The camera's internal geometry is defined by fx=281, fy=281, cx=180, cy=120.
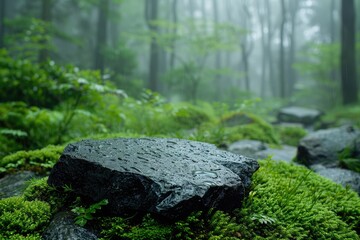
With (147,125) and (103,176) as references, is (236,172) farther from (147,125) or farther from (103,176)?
(147,125)

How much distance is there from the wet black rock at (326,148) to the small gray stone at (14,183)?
12.2 feet

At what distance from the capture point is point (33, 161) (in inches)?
126

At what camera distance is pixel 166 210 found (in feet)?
6.09

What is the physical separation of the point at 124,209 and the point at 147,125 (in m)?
3.12

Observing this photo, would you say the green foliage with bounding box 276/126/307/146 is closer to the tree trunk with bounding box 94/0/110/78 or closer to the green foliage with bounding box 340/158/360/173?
the green foliage with bounding box 340/158/360/173

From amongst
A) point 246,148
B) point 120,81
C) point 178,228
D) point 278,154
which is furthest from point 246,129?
point 120,81

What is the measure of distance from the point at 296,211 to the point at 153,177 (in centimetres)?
124

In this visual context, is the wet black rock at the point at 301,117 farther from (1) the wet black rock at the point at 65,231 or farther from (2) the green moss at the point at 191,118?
(1) the wet black rock at the point at 65,231

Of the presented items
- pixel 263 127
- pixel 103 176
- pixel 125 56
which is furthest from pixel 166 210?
pixel 125 56

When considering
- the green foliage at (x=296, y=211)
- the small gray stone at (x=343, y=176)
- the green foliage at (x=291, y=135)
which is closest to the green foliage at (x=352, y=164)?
the small gray stone at (x=343, y=176)

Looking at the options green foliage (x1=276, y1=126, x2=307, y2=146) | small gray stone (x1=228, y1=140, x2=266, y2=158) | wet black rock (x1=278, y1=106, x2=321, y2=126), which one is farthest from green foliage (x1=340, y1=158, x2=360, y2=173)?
wet black rock (x1=278, y1=106, x2=321, y2=126)

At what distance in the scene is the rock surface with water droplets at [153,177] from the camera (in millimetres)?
1941

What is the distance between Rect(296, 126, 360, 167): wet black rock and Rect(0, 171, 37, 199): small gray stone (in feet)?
12.2

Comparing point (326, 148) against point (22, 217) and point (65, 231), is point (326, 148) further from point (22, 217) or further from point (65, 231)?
A: point (22, 217)
